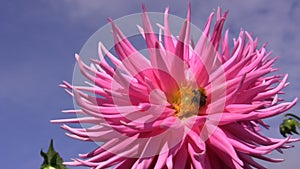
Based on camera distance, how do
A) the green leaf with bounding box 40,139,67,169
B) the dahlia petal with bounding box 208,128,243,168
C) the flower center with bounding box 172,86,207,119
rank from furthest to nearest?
1. the green leaf with bounding box 40,139,67,169
2. the flower center with bounding box 172,86,207,119
3. the dahlia petal with bounding box 208,128,243,168

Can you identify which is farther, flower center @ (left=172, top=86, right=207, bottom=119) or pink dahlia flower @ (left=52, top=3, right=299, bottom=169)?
flower center @ (left=172, top=86, right=207, bottom=119)

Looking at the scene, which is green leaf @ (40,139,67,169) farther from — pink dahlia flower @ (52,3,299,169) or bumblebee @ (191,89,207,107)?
bumblebee @ (191,89,207,107)

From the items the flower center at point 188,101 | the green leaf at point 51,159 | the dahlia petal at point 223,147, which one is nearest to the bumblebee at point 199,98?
the flower center at point 188,101

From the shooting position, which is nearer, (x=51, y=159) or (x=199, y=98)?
(x=199, y=98)

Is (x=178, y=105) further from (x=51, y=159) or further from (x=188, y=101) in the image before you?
(x=51, y=159)

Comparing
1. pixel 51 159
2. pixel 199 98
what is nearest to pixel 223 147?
pixel 199 98

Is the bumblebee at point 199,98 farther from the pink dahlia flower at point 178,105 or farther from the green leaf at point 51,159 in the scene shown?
the green leaf at point 51,159

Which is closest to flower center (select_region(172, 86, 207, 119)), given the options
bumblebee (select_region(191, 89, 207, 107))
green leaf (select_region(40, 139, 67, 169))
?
bumblebee (select_region(191, 89, 207, 107))

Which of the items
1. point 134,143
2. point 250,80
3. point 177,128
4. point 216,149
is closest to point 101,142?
point 134,143
